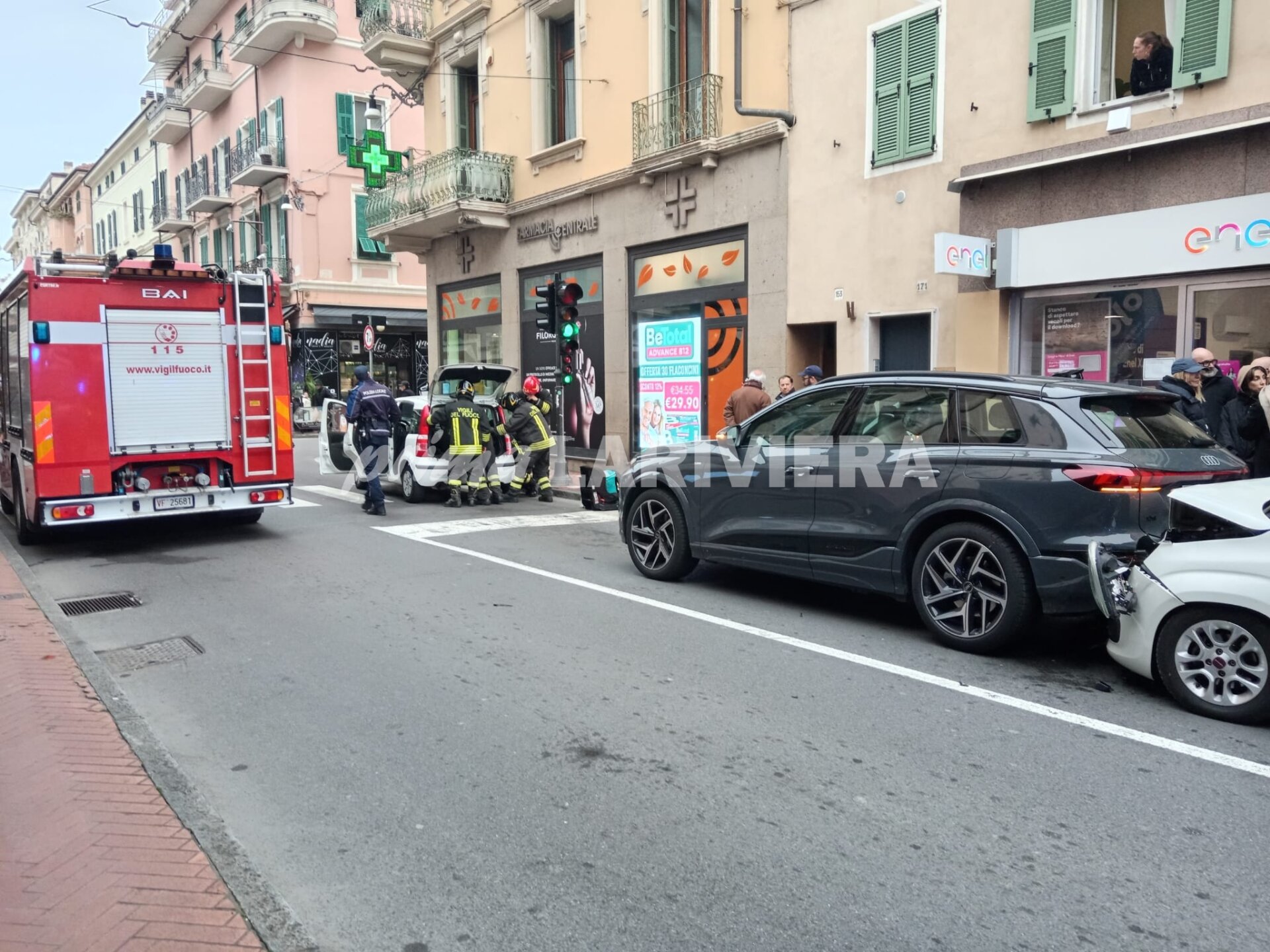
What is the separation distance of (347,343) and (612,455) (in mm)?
17817

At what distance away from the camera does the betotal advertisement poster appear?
16.5 metres

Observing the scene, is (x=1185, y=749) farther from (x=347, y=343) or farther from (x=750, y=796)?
(x=347, y=343)

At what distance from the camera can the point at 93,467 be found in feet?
30.7

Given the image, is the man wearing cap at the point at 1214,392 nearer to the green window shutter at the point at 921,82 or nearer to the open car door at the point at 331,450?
the green window shutter at the point at 921,82

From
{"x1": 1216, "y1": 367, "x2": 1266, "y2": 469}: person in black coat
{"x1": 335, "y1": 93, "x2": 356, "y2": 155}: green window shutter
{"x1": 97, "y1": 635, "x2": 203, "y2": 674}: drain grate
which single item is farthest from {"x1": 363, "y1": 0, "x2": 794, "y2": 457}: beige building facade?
{"x1": 97, "y1": 635, "x2": 203, "y2": 674}: drain grate

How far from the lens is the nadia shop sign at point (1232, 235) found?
9.41 metres

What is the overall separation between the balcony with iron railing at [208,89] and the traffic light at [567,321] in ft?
90.7

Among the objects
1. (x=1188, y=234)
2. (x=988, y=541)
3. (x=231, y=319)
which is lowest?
(x=988, y=541)

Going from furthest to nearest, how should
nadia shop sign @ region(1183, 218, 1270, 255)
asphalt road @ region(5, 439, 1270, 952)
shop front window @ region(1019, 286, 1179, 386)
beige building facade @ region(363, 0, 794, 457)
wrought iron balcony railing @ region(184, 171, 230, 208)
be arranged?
wrought iron balcony railing @ region(184, 171, 230, 208) < beige building facade @ region(363, 0, 794, 457) < shop front window @ region(1019, 286, 1179, 386) < nadia shop sign @ region(1183, 218, 1270, 255) < asphalt road @ region(5, 439, 1270, 952)

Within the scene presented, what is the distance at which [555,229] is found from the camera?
760 inches

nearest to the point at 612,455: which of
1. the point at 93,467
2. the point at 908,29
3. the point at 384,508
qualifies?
the point at 384,508

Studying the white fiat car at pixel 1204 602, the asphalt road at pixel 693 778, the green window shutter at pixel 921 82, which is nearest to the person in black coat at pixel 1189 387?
the asphalt road at pixel 693 778

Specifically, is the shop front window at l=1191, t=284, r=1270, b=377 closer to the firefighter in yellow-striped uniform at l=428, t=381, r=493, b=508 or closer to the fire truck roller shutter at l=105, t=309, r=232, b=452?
the firefighter in yellow-striped uniform at l=428, t=381, r=493, b=508

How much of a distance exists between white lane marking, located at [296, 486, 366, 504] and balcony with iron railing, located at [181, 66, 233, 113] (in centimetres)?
2595
